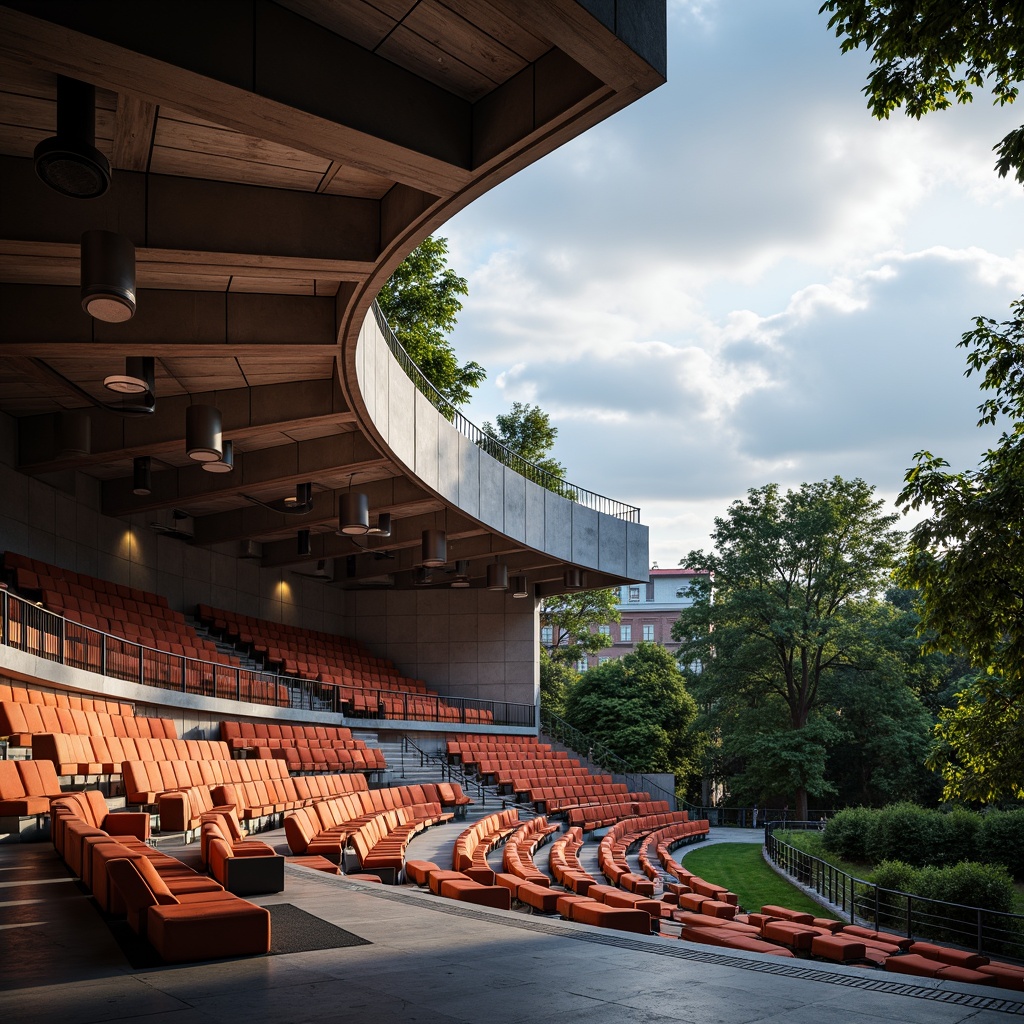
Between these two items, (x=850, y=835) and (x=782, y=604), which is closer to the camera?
(x=850, y=835)

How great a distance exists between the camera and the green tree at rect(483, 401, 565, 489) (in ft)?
156

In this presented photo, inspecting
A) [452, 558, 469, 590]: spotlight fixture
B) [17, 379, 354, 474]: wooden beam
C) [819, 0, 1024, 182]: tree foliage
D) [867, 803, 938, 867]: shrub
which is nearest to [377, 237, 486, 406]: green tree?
[452, 558, 469, 590]: spotlight fixture

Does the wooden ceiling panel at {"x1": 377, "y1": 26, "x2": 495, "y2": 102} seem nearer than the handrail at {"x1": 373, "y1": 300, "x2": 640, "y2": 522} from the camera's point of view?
Result: Yes

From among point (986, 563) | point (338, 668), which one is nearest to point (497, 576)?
point (338, 668)

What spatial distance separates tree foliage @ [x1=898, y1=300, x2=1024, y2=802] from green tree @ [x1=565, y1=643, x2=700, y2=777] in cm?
2768

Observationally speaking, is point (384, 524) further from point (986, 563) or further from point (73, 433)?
point (986, 563)

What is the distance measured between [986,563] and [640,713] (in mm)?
30894

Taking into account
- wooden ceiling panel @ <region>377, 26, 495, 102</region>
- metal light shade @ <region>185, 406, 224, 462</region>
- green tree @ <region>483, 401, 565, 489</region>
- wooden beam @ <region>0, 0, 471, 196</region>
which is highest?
green tree @ <region>483, 401, 565, 489</region>

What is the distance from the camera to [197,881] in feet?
23.9

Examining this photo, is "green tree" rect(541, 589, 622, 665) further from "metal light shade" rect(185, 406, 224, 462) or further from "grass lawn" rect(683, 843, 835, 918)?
"metal light shade" rect(185, 406, 224, 462)

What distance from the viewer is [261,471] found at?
2088cm

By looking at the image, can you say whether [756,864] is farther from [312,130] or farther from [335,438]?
[312,130]

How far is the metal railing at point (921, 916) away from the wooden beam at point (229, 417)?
1147 centimetres

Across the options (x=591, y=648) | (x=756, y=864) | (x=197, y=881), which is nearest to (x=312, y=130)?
(x=197, y=881)
